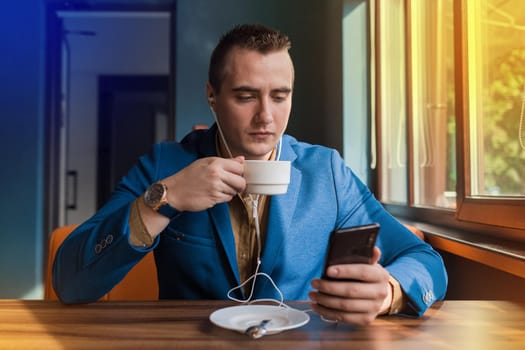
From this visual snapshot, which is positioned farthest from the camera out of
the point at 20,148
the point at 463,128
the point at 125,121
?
the point at 125,121

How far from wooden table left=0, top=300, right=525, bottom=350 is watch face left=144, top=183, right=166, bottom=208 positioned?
0.69 ft

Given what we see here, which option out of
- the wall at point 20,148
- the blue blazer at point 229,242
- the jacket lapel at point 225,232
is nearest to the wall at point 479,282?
A: the blue blazer at point 229,242

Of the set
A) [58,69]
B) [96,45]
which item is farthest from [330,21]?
[96,45]

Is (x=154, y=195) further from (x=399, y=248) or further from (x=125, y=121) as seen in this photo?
(x=125, y=121)

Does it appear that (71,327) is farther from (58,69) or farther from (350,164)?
(58,69)

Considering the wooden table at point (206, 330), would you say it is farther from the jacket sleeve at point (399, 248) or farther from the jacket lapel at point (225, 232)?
the jacket lapel at point (225, 232)

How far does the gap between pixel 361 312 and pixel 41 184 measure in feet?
Result: 11.0

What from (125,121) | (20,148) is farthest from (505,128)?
(125,121)

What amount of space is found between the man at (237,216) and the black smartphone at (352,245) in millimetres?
185

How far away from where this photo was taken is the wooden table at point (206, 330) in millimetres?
775

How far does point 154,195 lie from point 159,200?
0.05 feet

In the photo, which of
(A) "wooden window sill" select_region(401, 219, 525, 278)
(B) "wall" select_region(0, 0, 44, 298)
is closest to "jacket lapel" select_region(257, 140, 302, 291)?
(A) "wooden window sill" select_region(401, 219, 525, 278)

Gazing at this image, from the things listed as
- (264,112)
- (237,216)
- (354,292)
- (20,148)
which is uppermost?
(20,148)

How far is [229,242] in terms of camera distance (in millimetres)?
1224
